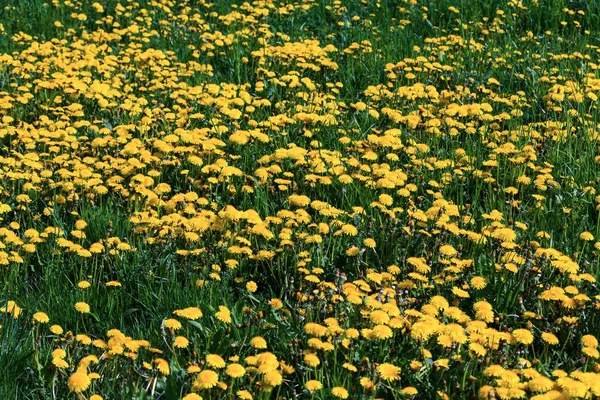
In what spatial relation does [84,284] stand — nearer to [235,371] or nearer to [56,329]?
[56,329]

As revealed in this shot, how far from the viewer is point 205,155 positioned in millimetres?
5043

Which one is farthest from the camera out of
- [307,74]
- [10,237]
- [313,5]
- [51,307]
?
[313,5]

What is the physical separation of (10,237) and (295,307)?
4.87ft

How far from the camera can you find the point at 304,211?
412 cm

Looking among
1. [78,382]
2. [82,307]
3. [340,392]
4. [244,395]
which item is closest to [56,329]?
[82,307]

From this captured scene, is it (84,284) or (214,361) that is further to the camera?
(84,284)

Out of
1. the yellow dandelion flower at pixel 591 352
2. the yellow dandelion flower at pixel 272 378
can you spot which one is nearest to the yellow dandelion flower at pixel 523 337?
the yellow dandelion flower at pixel 591 352

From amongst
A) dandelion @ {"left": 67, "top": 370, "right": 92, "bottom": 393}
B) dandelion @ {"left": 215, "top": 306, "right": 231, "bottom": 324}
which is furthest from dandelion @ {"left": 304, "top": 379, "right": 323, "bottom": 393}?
dandelion @ {"left": 67, "top": 370, "right": 92, "bottom": 393}

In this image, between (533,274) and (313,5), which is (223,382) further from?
(313,5)

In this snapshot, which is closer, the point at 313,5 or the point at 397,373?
the point at 397,373

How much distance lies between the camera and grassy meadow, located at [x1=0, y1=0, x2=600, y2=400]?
10.1 ft

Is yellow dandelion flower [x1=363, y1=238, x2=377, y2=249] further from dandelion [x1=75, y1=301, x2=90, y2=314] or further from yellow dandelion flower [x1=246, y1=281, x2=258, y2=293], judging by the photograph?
dandelion [x1=75, y1=301, x2=90, y2=314]

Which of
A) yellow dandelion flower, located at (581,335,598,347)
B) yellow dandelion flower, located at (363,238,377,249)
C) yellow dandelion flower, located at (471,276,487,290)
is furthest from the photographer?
yellow dandelion flower, located at (363,238,377,249)

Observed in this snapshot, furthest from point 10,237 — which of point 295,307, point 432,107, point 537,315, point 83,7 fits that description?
point 83,7
